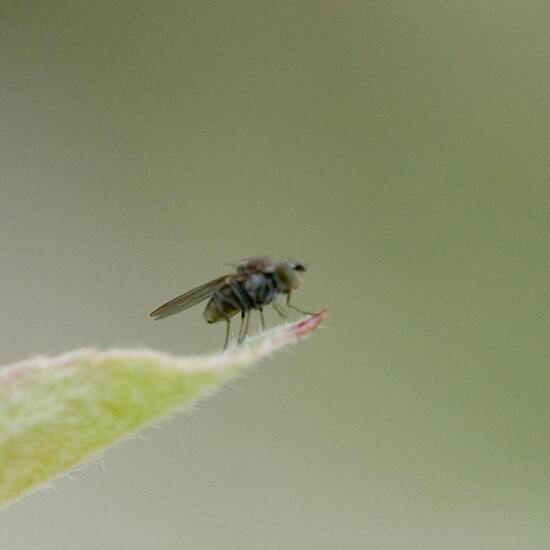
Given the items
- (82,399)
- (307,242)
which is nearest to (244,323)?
(82,399)

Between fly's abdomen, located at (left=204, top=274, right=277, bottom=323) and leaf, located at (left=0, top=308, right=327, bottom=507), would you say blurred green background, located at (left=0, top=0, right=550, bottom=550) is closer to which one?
fly's abdomen, located at (left=204, top=274, right=277, bottom=323)

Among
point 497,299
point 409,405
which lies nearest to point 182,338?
point 409,405

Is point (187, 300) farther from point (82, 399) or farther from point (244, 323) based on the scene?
point (82, 399)

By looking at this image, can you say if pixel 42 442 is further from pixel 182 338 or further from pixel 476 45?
pixel 476 45

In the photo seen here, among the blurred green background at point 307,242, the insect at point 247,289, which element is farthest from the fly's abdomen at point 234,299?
the blurred green background at point 307,242

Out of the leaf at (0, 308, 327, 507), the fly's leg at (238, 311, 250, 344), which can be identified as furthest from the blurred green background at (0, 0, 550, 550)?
the leaf at (0, 308, 327, 507)
